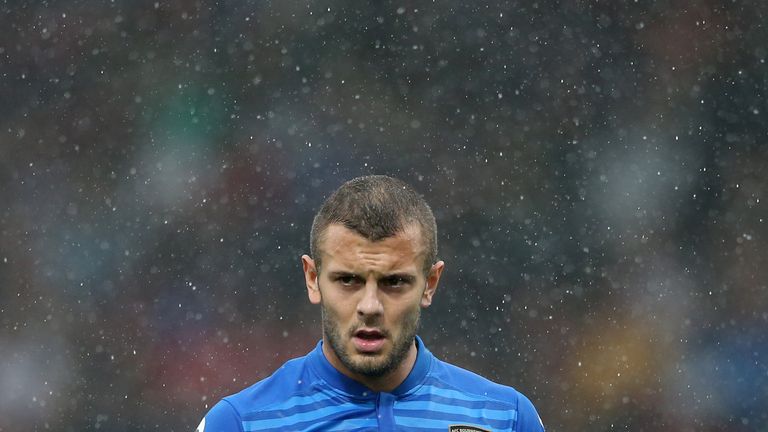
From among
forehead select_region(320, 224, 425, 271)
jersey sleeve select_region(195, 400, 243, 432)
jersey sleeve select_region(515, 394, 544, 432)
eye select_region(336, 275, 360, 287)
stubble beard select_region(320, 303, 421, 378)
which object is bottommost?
jersey sleeve select_region(515, 394, 544, 432)

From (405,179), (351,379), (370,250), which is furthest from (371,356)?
(405,179)

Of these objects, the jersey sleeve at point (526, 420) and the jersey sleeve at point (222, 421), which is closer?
the jersey sleeve at point (222, 421)

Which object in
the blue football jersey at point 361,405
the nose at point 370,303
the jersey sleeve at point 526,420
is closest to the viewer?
the nose at point 370,303

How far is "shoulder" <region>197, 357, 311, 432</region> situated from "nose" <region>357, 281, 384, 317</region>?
29 centimetres

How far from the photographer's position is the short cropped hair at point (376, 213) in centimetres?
274

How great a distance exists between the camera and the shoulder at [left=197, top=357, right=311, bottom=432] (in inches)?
106

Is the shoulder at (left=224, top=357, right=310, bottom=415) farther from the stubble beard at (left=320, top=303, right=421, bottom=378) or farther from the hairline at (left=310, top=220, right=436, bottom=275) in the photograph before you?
the hairline at (left=310, top=220, right=436, bottom=275)

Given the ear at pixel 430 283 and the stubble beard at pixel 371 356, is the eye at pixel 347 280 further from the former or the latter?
the ear at pixel 430 283

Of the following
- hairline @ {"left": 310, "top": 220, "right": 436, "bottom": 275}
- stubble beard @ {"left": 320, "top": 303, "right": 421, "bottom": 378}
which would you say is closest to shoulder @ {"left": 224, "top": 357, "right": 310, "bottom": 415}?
stubble beard @ {"left": 320, "top": 303, "right": 421, "bottom": 378}

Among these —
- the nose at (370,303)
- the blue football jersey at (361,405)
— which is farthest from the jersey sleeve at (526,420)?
the nose at (370,303)

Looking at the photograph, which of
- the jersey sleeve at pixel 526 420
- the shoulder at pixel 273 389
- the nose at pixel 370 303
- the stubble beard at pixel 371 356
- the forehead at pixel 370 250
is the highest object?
the forehead at pixel 370 250

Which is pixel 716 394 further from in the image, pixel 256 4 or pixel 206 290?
pixel 256 4

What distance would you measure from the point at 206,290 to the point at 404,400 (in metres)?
6.63

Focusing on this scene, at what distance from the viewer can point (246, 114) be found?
9852 mm
